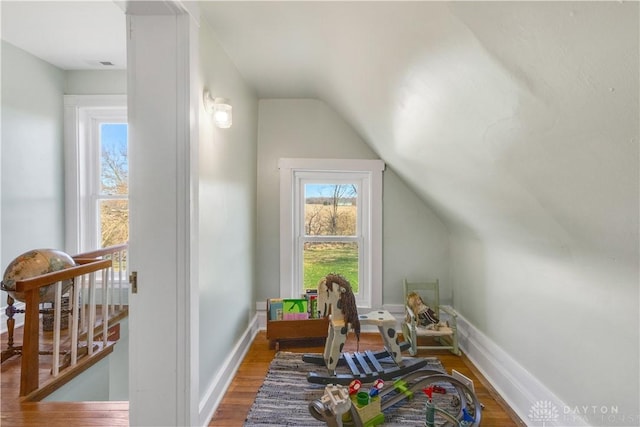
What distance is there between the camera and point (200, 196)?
150 centimetres

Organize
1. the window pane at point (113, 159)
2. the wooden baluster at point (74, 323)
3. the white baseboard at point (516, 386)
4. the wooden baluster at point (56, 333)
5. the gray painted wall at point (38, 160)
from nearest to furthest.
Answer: the white baseboard at point (516, 386) < the wooden baluster at point (56, 333) < the wooden baluster at point (74, 323) < the gray painted wall at point (38, 160) < the window pane at point (113, 159)

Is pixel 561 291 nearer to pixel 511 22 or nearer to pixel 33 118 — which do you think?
pixel 511 22

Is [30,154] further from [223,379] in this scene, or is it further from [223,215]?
[223,379]

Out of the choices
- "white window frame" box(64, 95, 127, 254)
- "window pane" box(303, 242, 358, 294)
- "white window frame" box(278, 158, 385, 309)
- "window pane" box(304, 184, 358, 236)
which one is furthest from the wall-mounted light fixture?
"white window frame" box(64, 95, 127, 254)

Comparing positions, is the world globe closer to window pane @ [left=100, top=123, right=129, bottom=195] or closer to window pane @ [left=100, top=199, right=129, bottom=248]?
window pane @ [left=100, top=199, right=129, bottom=248]

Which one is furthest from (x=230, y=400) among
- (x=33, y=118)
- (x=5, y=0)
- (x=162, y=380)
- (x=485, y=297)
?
(x=33, y=118)

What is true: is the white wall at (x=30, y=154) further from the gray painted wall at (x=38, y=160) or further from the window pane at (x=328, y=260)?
the window pane at (x=328, y=260)

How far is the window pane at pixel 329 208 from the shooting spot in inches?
116

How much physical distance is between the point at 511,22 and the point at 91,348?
120 inches

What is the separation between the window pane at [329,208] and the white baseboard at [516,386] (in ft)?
4.47

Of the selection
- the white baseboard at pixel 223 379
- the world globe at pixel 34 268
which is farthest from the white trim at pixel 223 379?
the world globe at pixel 34 268

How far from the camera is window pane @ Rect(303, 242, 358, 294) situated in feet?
9.71

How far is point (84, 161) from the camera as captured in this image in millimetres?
3133

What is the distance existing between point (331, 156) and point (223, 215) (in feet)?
4.15
